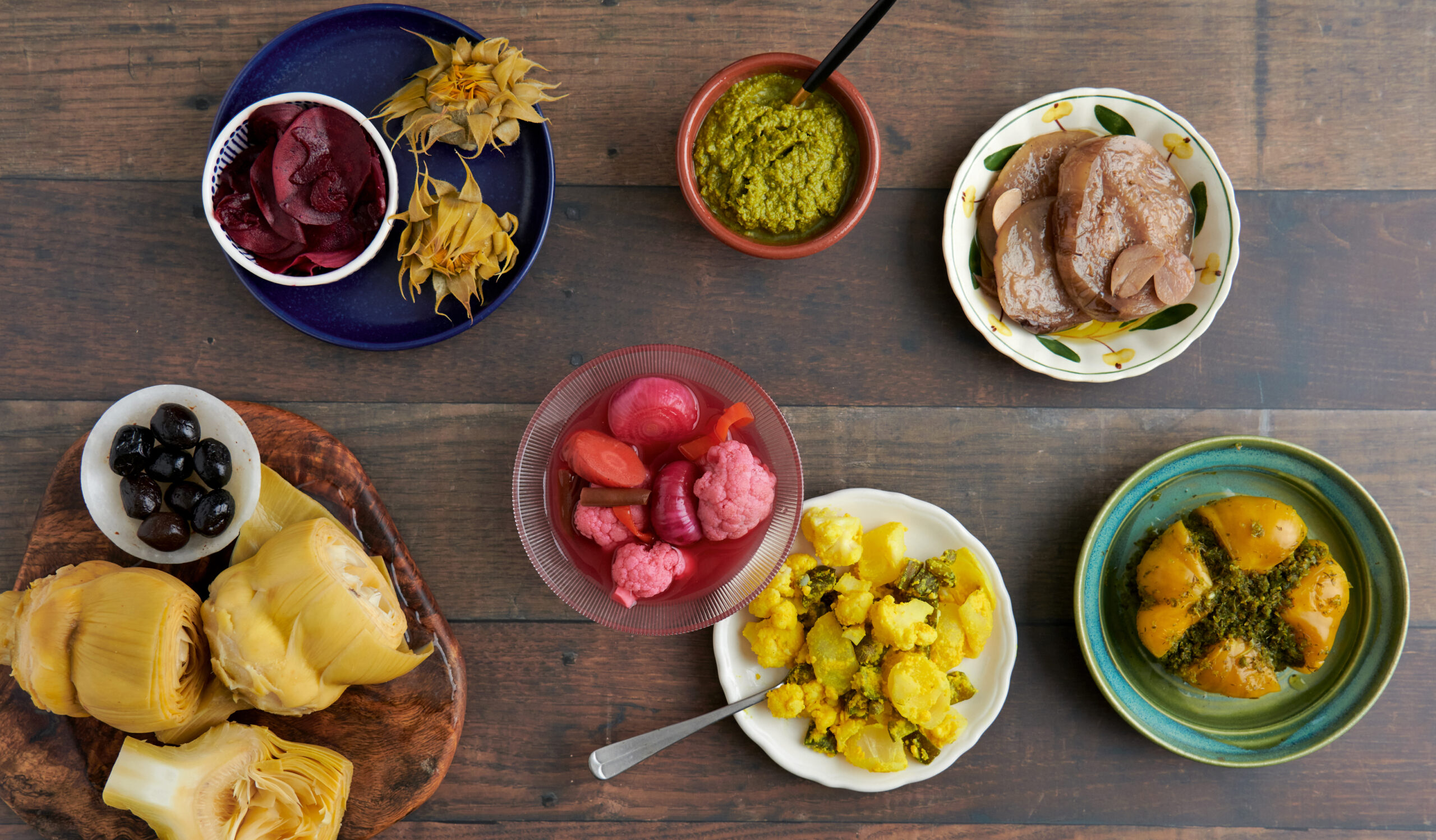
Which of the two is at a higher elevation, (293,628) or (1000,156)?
(1000,156)

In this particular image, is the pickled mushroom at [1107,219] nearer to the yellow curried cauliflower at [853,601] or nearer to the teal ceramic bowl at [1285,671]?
the teal ceramic bowl at [1285,671]

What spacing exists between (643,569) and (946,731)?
71 cm

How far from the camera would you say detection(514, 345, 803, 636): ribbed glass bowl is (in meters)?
1.57

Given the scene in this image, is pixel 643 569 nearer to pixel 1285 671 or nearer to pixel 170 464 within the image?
pixel 170 464

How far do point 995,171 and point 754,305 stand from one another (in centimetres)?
57

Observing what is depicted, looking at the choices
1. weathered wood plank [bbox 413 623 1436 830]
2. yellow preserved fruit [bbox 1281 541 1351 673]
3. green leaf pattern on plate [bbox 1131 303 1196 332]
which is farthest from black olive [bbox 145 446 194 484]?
yellow preserved fruit [bbox 1281 541 1351 673]

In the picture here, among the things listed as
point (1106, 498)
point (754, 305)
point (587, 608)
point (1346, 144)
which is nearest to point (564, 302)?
point (754, 305)

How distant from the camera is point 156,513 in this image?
147 centimetres

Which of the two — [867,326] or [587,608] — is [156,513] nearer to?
[587,608]

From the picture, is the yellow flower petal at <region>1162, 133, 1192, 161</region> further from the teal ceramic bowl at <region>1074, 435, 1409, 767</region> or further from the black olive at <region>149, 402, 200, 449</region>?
the black olive at <region>149, 402, 200, 449</region>

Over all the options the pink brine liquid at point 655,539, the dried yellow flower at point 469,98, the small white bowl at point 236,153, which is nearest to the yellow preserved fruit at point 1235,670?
the pink brine liquid at point 655,539

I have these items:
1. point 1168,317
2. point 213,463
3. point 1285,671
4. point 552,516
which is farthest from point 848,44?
point 1285,671

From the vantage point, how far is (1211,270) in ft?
5.51

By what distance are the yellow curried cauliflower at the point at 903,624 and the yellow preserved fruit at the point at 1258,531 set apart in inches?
24.9
